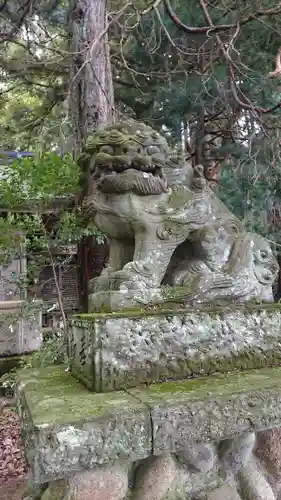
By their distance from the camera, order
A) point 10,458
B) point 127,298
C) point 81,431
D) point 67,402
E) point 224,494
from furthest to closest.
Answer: point 10,458, point 127,298, point 224,494, point 67,402, point 81,431

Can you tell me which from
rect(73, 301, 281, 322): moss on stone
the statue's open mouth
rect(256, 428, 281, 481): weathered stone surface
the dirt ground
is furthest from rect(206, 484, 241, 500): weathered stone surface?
the dirt ground

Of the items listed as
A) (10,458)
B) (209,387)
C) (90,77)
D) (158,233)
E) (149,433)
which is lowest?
(10,458)

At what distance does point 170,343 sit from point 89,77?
356cm

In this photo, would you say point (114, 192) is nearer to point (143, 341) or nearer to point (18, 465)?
point (143, 341)

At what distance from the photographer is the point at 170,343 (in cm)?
185

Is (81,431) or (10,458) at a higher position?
(81,431)

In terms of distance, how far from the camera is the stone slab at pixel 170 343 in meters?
1.75

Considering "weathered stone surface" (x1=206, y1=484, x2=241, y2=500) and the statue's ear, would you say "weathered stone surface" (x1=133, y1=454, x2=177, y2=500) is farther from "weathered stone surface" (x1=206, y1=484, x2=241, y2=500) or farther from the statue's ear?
the statue's ear

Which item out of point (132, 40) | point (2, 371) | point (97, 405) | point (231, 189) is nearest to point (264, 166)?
point (231, 189)

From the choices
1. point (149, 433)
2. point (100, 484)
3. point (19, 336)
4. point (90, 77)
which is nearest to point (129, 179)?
point (149, 433)

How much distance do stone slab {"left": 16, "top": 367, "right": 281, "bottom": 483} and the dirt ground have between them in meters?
2.02

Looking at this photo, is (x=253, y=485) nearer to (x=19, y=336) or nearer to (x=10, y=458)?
(x=10, y=458)

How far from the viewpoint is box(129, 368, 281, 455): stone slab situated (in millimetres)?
1562

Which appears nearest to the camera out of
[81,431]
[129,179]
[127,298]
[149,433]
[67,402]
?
[81,431]
